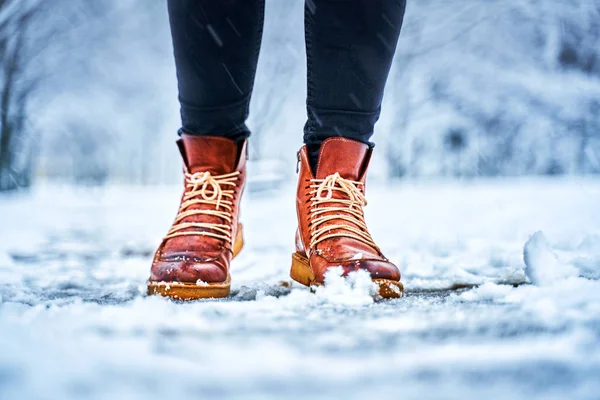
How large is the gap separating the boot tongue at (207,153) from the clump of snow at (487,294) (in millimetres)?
558

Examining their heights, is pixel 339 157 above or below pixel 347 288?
above

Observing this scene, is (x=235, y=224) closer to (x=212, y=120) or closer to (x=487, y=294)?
(x=212, y=120)

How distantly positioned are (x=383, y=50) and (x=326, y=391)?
763 millimetres

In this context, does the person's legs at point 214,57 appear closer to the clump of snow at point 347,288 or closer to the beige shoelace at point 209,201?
the beige shoelace at point 209,201

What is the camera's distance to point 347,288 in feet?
2.68

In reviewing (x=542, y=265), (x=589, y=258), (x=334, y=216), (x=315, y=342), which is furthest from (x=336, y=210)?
(x=589, y=258)

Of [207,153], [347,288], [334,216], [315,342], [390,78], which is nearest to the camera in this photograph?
[315,342]

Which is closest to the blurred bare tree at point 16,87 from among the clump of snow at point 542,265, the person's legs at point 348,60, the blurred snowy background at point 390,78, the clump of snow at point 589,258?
the blurred snowy background at point 390,78

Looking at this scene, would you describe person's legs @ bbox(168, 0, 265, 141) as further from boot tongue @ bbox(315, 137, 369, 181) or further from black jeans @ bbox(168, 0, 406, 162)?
boot tongue @ bbox(315, 137, 369, 181)

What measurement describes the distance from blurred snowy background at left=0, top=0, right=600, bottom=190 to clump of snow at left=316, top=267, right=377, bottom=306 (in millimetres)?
8276

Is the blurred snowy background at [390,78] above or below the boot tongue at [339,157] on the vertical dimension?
above

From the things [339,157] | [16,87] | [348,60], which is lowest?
[339,157]

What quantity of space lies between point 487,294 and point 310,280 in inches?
13.6

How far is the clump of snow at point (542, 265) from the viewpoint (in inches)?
33.9
